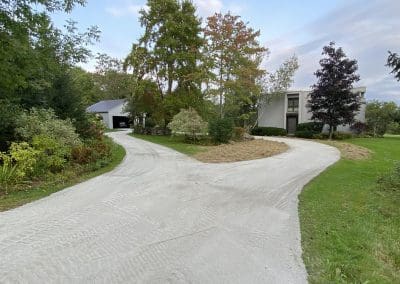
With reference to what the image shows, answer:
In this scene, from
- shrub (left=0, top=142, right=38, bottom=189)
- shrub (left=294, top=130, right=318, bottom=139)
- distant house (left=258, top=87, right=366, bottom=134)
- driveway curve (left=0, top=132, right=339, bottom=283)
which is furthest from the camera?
distant house (left=258, top=87, right=366, bottom=134)

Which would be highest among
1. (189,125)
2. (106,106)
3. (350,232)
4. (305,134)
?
(106,106)

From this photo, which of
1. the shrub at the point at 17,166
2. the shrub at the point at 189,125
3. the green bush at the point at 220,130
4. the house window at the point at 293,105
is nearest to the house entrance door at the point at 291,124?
the house window at the point at 293,105

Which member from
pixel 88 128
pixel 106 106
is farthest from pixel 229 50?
pixel 106 106

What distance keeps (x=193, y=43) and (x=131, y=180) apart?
64.1ft

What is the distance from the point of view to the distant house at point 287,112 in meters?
31.2

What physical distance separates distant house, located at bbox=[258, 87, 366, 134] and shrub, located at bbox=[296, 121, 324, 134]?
208 centimetres

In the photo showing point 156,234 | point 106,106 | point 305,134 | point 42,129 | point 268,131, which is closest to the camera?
point 156,234

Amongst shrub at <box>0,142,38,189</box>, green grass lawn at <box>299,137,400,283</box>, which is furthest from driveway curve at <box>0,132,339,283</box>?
shrub at <box>0,142,38,189</box>

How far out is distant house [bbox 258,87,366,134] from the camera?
31156mm

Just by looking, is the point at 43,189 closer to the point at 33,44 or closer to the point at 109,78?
the point at 33,44

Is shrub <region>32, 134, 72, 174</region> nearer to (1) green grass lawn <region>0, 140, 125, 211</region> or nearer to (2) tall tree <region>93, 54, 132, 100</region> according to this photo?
(1) green grass lawn <region>0, 140, 125, 211</region>

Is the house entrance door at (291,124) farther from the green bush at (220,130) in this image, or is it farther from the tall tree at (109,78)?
the tall tree at (109,78)

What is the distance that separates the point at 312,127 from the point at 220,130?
13.0m

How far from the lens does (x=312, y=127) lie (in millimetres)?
28375
